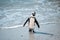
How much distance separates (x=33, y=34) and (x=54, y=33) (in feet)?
5.02

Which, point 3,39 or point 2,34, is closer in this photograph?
point 3,39

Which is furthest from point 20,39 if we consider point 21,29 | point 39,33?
point 21,29

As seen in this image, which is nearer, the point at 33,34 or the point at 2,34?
the point at 33,34

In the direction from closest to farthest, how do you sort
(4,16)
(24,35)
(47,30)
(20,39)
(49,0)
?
(20,39) < (24,35) < (47,30) < (4,16) < (49,0)

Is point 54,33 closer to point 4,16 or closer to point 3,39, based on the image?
point 3,39

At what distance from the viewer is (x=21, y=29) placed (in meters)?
17.3

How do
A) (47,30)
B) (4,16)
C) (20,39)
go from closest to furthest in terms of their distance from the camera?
(20,39) → (47,30) → (4,16)

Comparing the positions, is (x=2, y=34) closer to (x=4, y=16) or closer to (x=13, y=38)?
(x=13, y=38)

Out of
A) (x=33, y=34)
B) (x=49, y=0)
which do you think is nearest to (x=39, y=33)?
(x=33, y=34)

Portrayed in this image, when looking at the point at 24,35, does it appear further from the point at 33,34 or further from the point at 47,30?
the point at 47,30

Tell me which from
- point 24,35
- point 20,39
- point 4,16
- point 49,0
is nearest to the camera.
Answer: point 20,39

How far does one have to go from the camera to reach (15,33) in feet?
53.1

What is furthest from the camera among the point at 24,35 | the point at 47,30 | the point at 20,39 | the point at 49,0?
A: the point at 49,0

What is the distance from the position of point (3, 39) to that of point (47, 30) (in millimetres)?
3583
